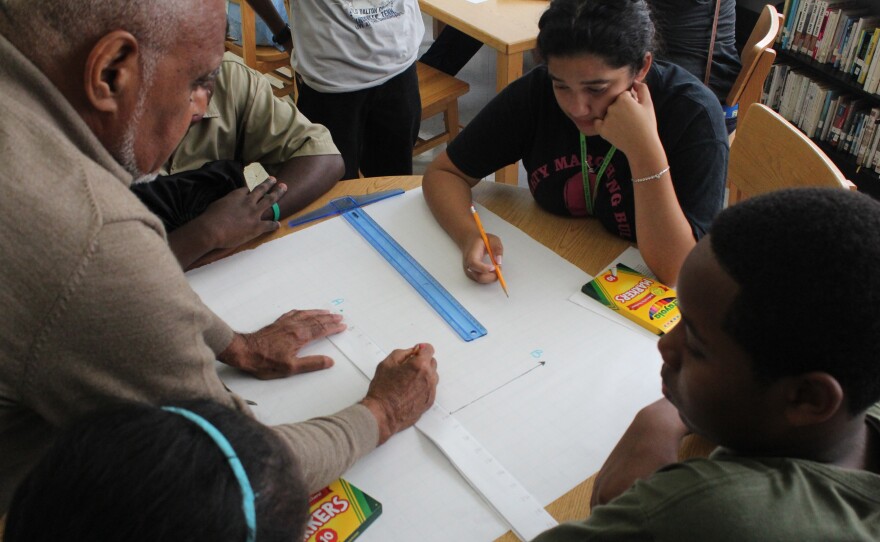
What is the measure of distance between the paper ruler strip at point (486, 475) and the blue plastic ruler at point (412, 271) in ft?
0.62

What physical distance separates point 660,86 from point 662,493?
1005mm

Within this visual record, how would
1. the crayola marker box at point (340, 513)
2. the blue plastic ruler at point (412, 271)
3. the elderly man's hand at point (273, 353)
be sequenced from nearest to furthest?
the crayola marker box at point (340, 513) → the elderly man's hand at point (273, 353) → the blue plastic ruler at point (412, 271)

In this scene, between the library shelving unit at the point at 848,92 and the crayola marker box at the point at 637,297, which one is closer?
the crayola marker box at the point at 637,297

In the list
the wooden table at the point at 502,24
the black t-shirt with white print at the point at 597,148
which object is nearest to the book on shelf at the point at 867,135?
the wooden table at the point at 502,24

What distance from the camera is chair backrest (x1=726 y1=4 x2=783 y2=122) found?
2.23 metres

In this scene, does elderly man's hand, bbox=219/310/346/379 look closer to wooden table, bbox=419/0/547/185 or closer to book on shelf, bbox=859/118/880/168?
wooden table, bbox=419/0/547/185

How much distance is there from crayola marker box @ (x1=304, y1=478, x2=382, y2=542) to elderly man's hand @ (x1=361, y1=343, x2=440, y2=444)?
0.10m

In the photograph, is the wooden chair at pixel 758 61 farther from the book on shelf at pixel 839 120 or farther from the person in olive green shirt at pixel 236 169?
the person in olive green shirt at pixel 236 169

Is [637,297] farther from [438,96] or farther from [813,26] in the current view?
[813,26]

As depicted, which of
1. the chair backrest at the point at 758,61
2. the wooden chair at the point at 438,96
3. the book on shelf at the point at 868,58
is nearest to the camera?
the chair backrest at the point at 758,61

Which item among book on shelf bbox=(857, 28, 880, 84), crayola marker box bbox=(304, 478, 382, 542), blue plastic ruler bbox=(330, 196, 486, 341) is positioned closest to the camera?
crayola marker box bbox=(304, 478, 382, 542)

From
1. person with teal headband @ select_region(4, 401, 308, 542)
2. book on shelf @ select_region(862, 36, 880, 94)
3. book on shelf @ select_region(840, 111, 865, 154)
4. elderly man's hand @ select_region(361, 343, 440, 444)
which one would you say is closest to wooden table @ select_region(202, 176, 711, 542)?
elderly man's hand @ select_region(361, 343, 440, 444)

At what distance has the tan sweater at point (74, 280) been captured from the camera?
728 millimetres

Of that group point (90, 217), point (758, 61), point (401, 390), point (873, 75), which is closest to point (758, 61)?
point (758, 61)
